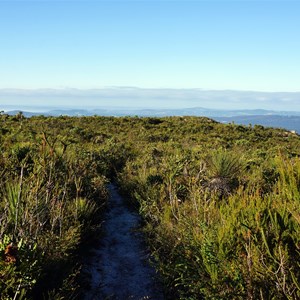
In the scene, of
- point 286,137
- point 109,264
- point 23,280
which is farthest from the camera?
point 286,137

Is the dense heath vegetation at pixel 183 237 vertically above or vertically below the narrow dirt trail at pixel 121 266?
above

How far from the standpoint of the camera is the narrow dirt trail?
4.38m

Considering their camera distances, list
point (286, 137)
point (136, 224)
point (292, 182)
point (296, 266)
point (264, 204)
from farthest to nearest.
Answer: point (286, 137), point (136, 224), point (292, 182), point (264, 204), point (296, 266)

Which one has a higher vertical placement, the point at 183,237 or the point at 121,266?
the point at 183,237

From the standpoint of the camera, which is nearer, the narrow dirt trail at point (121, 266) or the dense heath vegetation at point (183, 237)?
the dense heath vegetation at point (183, 237)

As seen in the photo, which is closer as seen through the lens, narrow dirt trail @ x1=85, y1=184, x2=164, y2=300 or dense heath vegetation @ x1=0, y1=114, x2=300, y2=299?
dense heath vegetation @ x1=0, y1=114, x2=300, y2=299

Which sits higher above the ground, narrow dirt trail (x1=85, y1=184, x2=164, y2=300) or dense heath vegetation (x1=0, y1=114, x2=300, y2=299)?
dense heath vegetation (x1=0, y1=114, x2=300, y2=299)

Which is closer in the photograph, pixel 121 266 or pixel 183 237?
pixel 183 237

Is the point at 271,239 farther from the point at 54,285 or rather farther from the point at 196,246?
the point at 54,285

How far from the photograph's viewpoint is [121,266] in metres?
5.16

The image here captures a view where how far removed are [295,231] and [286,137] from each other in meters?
26.1

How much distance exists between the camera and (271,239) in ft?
11.8

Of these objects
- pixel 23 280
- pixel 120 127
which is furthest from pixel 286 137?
pixel 23 280

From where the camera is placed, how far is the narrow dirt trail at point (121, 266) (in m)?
4.38
